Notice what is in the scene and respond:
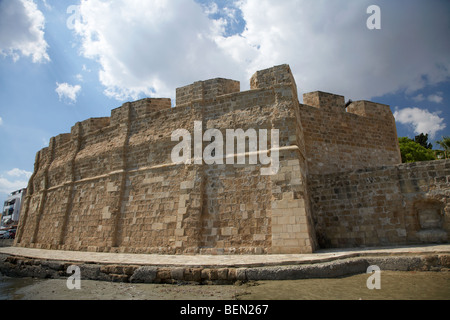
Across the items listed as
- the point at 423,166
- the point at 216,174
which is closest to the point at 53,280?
the point at 216,174

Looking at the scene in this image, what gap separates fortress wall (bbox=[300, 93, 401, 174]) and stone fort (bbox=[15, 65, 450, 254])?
4cm

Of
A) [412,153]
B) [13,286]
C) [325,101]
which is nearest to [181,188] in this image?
[13,286]

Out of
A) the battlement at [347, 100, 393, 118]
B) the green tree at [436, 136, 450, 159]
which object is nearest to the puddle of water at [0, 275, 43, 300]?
the battlement at [347, 100, 393, 118]

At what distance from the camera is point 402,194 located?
7.36 meters

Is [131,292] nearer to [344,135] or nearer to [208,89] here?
[208,89]

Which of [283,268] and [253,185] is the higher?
[253,185]

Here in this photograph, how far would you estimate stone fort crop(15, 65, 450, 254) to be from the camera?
730cm

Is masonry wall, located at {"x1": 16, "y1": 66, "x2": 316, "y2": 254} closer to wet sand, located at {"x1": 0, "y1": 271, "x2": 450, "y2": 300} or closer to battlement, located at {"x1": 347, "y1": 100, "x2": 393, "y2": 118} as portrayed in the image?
wet sand, located at {"x1": 0, "y1": 271, "x2": 450, "y2": 300}

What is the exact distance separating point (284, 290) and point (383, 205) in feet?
15.4

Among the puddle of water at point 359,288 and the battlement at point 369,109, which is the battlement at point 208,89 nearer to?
the battlement at point 369,109

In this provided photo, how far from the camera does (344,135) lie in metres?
10.6

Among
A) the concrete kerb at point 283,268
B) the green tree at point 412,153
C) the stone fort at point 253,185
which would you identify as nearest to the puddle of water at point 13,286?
the concrete kerb at point 283,268

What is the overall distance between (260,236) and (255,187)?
140 centimetres
